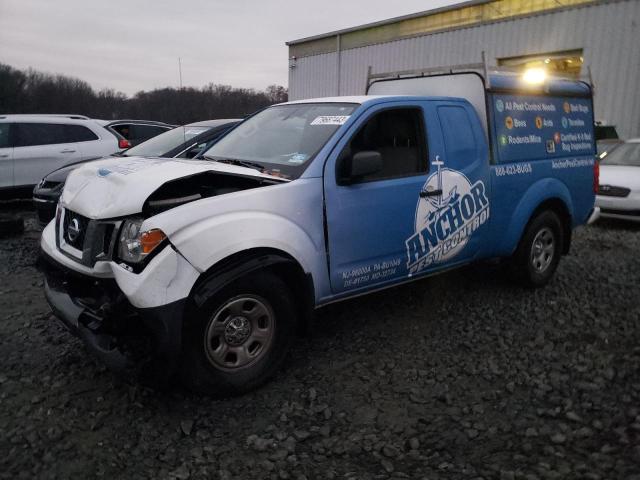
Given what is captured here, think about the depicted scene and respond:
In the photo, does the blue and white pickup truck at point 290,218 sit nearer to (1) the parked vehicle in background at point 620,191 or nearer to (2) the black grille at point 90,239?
(2) the black grille at point 90,239

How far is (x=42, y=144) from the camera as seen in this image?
29.7 ft

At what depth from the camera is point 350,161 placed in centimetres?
343

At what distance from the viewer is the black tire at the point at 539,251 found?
488 cm

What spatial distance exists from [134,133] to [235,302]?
11.4 m

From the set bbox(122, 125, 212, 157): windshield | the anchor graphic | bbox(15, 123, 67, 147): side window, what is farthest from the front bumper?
bbox(15, 123, 67, 147): side window

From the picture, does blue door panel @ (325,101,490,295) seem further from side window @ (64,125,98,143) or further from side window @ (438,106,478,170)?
side window @ (64,125,98,143)

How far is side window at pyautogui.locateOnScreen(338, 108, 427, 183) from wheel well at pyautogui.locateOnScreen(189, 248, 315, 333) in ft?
3.07

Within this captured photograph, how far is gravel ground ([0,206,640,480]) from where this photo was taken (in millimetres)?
2543

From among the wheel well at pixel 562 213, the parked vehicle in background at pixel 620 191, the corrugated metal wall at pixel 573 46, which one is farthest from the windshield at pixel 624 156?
the wheel well at pixel 562 213

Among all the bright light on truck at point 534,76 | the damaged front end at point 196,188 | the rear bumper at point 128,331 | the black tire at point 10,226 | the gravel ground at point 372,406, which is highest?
the bright light on truck at point 534,76

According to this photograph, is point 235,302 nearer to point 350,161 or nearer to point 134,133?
point 350,161

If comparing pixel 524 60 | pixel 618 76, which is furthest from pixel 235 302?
pixel 524 60

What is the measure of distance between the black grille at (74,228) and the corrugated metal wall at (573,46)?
44.3 feet

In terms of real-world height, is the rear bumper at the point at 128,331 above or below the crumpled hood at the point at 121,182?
below
